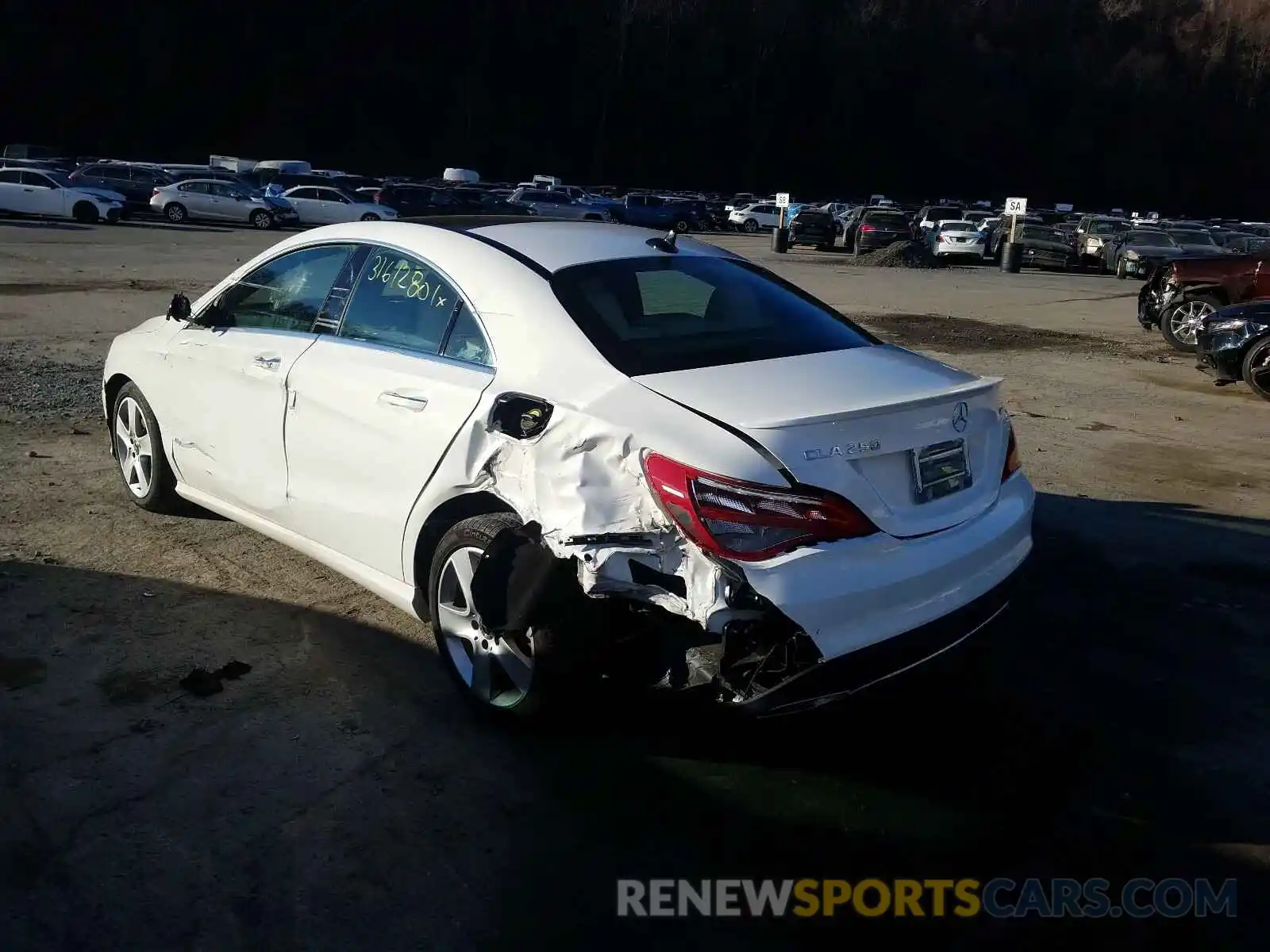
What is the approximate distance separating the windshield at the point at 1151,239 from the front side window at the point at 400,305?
94.2 ft

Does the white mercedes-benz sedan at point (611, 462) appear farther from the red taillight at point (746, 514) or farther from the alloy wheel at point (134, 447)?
the alloy wheel at point (134, 447)

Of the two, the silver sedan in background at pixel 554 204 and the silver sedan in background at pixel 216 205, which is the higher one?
the silver sedan in background at pixel 554 204

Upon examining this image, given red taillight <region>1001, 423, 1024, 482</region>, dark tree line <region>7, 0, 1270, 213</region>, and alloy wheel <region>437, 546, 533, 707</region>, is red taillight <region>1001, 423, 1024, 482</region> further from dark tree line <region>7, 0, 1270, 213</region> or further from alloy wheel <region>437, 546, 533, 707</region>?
dark tree line <region>7, 0, 1270, 213</region>

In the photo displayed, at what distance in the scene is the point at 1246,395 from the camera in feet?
38.7

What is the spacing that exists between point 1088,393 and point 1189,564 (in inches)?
229

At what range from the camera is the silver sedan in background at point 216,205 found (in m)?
36.7

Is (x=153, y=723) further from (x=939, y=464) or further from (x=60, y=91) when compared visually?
(x=60, y=91)

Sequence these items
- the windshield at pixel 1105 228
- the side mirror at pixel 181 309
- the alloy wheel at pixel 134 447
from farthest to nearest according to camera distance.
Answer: the windshield at pixel 1105 228
the alloy wheel at pixel 134 447
the side mirror at pixel 181 309

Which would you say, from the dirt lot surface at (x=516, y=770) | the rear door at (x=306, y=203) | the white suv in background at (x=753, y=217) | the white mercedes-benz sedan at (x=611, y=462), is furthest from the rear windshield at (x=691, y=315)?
the white suv in background at (x=753, y=217)

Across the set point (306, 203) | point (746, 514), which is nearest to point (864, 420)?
point (746, 514)

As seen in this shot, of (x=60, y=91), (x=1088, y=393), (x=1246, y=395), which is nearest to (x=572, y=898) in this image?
(x=1088, y=393)

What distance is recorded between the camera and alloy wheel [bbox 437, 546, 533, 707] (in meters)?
3.97

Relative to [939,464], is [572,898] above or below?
below

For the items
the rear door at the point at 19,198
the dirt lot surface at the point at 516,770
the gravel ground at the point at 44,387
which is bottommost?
the rear door at the point at 19,198
